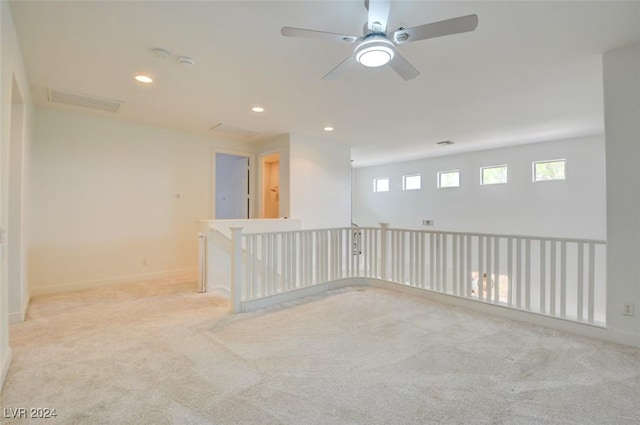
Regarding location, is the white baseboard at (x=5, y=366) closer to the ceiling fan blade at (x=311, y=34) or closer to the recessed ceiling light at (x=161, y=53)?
the recessed ceiling light at (x=161, y=53)

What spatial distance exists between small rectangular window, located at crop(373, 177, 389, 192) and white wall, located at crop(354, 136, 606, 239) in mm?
129

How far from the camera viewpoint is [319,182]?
20.1 feet

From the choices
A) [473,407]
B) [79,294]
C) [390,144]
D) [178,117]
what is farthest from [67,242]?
[390,144]

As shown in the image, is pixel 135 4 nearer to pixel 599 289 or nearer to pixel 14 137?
pixel 14 137

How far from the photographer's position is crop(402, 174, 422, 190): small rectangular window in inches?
339

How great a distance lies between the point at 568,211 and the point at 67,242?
8.58m

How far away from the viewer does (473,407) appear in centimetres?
184

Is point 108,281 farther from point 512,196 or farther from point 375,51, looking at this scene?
point 512,196

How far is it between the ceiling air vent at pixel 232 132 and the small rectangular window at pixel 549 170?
5730 millimetres

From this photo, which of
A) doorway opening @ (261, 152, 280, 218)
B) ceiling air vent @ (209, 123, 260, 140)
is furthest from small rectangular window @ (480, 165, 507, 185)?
ceiling air vent @ (209, 123, 260, 140)

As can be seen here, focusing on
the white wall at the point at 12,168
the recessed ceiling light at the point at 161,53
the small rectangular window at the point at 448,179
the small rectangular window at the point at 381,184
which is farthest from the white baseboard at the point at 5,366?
the small rectangular window at the point at 381,184

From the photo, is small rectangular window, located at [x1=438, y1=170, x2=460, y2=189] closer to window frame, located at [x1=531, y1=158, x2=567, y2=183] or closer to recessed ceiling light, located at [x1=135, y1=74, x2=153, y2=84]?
window frame, located at [x1=531, y1=158, x2=567, y2=183]

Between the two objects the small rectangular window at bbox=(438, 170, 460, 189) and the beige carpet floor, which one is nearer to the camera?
the beige carpet floor

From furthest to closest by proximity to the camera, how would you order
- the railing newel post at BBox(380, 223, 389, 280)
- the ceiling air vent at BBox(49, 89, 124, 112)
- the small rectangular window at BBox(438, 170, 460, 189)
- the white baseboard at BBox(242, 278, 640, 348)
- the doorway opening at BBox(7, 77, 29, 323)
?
1. the small rectangular window at BBox(438, 170, 460, 189)
2. the railing newel post at BBox(380, 223, 389, 280)
3. the ceiling air vent at BBox(49, 89, 124, 112)
4. the doorway opening at BBox(7, 77, 29, 323)
5. the white baseboard at BBox(242, 278, 640, 348)
